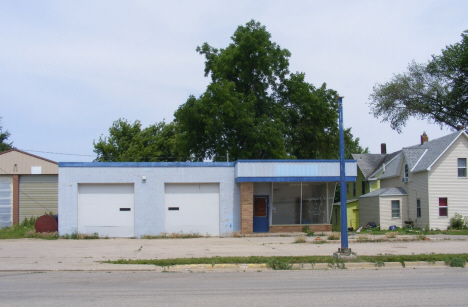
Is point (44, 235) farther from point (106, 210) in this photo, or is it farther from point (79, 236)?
point (106, 210)

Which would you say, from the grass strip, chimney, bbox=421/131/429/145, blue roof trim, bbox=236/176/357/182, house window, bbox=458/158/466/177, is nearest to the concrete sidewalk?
the grass strip

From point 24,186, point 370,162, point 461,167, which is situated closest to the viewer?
point 24,186

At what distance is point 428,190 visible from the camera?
1296 inches

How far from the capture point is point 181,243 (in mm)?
22031

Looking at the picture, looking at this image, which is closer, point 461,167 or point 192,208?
point 192,208

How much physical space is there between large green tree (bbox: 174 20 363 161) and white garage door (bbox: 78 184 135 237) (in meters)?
12.5

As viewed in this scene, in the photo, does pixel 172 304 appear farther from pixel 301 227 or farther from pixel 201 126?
pixel 201 126

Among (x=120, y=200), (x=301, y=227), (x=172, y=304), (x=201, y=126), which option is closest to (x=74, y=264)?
(x=172, y=304)

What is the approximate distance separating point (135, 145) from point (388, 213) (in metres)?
29.3

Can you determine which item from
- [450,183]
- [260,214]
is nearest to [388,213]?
[450,183]

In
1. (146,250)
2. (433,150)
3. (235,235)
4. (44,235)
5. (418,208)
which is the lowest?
(235,235)

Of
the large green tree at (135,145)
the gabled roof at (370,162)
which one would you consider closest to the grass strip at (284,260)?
the gabled roof at (370,162)

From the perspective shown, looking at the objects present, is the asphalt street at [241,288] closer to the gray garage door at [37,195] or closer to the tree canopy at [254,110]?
the gray garage door at [37,195]

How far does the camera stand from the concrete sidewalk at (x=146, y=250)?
14.9m
